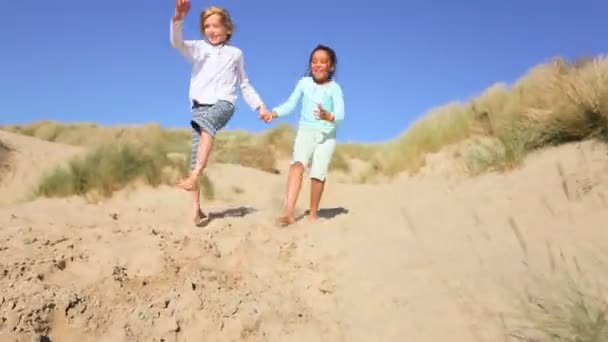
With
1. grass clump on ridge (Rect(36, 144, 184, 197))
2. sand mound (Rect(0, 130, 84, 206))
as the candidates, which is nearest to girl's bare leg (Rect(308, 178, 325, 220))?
grass clump on ridge (Rect(36, 144, 184, 197))

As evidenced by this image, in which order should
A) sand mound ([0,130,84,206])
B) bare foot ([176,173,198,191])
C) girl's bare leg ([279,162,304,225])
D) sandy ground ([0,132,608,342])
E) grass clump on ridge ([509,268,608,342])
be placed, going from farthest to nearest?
sand mound ([0,130,84,206]) < girl's bare leg ([279,162,304,225]) < bare foot ([176,173,198,191]) < sandy ground ([0,132,608,342]) < grass clump on ridge ([509,268,608,342])

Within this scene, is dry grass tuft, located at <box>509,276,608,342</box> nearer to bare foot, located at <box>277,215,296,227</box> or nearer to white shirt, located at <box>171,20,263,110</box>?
bare foot, located at <box>277,215,296,227</box>

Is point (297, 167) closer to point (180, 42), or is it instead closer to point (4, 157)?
point (180, 42)

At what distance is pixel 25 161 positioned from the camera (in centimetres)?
1200

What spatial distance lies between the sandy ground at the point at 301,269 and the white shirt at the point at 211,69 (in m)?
0.95

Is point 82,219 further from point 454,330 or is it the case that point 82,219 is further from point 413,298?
point 454,330

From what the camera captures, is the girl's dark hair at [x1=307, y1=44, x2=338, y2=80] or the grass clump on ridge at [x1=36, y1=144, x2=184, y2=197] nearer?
the girl's dark hair at [x1=307, y1=44, x2=338, y2=80]

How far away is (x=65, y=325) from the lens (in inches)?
98.4

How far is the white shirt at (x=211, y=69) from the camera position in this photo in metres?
4.50

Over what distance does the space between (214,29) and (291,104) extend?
81 centimetres

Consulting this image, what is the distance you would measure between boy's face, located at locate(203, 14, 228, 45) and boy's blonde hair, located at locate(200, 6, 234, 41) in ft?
0.08

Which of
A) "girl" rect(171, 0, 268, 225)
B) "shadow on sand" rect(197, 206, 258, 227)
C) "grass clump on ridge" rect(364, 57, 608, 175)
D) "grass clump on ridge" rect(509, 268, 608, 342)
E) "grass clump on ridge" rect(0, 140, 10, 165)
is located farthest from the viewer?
"grass clump on ridge" rect(0, 140, 10, 165)

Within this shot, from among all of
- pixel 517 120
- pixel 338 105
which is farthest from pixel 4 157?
pixel 517 120

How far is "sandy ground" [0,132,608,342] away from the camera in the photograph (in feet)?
8.52
